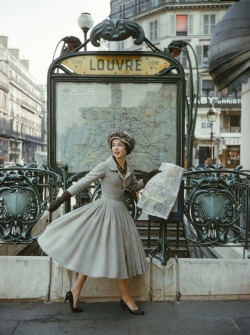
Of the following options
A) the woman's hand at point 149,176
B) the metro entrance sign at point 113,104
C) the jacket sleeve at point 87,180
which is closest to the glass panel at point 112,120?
the metro entrance sign at point 113,104

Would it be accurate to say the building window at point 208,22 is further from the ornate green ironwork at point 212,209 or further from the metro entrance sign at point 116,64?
the ornate green ironwork at point 212,209

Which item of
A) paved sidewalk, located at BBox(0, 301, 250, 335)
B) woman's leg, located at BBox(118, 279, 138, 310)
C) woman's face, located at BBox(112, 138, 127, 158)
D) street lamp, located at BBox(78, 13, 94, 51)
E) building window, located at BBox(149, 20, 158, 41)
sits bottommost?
paved sidewalk, located at BBox(0, 301, 250, 335)

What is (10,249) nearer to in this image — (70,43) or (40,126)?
(70,43)

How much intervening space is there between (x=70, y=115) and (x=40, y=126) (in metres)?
93.4

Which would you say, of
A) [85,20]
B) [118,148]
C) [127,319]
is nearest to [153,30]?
[85,20]

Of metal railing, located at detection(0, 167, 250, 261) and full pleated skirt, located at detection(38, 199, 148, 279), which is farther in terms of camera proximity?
metal railing, located at detection(0, 167, 250, 261)

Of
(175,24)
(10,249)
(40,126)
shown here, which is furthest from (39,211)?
(40,126)

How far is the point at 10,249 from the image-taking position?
17.2ft

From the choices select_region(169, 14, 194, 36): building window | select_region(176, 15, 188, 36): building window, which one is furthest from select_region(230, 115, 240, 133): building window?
select_region(176, 15, 188, 36): building window

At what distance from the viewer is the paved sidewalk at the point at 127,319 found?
3.21m

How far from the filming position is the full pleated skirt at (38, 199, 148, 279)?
11.2ft

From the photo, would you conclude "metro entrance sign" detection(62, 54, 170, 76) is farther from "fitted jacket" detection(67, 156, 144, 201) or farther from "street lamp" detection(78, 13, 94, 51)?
"street lamp" detection(78, 13, 94, 51)

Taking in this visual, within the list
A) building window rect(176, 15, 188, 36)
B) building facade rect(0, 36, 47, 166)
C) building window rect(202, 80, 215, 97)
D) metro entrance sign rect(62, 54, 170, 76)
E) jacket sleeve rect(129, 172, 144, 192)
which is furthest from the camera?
building facade rect(0, 36, 47, 166)

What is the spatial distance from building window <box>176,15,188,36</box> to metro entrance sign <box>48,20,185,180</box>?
4075 cm
